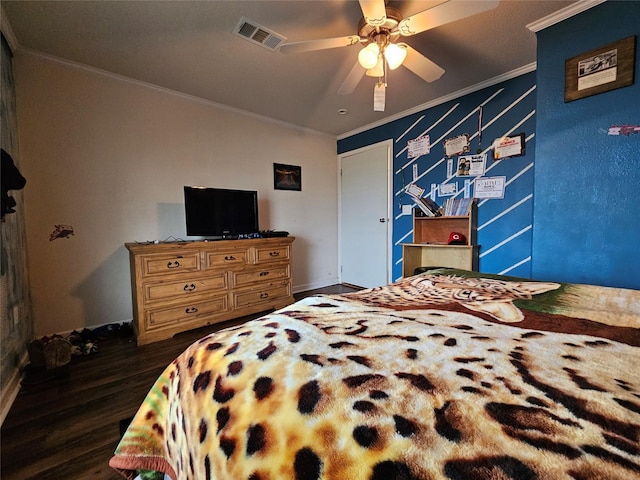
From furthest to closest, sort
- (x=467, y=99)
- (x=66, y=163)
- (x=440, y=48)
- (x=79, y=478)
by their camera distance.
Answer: (x=467, y=99) → (x=66, y=163) → (x=440, y=48) → (x=79, y=478)

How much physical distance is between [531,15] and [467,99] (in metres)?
0.99

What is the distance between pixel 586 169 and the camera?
1654 mm

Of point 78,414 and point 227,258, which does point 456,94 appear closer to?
point 227,258

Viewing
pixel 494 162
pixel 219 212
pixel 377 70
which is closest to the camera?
pixel 377 70

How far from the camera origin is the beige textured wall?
2098mm

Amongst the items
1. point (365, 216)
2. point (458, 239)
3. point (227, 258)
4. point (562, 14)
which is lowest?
point (227, 258)

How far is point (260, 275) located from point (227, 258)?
42cm

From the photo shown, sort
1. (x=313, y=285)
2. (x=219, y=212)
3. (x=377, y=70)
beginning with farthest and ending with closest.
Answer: (x=313, y=285) → (x=219, y=212) → (x=377, y=70)

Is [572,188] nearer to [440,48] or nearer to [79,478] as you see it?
[440,48]

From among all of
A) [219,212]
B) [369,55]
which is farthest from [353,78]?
[219,212]

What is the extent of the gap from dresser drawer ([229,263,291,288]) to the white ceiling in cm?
184

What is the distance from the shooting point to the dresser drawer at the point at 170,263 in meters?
2.12

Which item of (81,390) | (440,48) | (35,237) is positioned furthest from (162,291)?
(440,48)

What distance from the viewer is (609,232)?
5.23 feet
